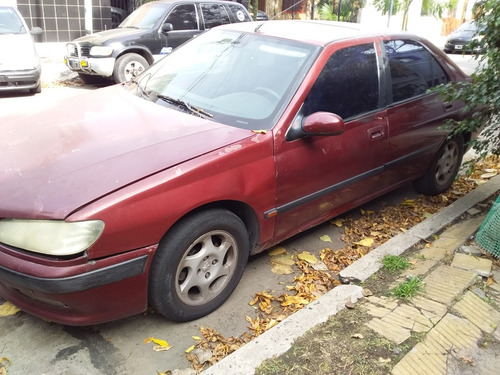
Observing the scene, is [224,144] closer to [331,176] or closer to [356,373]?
[331,176]

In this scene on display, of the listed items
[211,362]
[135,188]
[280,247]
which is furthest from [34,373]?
[280,247]

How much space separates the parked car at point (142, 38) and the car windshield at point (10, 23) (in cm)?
105

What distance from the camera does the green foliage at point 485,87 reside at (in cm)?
362

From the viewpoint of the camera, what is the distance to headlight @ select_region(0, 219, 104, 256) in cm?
218

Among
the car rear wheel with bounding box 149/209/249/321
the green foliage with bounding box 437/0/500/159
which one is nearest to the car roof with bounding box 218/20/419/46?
the green foliage with bounding box 437/0/500/159

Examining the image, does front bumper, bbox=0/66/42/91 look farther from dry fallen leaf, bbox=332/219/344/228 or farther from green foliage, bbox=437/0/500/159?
green foliage, bbox=437/0/500/159

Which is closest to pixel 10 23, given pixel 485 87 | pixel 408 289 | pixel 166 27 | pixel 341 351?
pixel 166 27

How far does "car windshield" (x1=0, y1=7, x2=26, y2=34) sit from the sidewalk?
8020 millimetres

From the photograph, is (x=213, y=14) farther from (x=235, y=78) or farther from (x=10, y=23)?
(x=235, y=78)

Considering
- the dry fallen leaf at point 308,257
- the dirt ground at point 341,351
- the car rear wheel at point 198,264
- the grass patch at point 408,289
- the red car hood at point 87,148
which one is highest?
the red car hood at point 87,148

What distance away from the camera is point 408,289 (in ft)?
9.60

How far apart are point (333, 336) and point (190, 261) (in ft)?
2.95

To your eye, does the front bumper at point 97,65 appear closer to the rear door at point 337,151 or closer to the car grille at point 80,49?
the car grille at point 80,49

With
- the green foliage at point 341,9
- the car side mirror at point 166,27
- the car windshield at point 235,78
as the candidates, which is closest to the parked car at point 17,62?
the car side mirror at point 166,27
